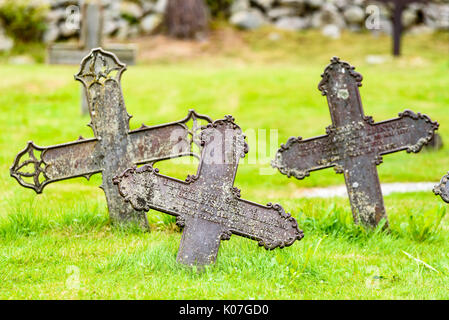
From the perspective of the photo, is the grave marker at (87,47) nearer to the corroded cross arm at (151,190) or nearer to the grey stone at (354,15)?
the corroded cross arm at (151,190)

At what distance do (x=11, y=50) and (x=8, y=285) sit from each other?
59.9 ft

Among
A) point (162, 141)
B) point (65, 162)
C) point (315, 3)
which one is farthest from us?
point (315, 3)

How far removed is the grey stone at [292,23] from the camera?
23266 millimetres

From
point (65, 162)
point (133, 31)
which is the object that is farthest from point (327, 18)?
point (65, 162)

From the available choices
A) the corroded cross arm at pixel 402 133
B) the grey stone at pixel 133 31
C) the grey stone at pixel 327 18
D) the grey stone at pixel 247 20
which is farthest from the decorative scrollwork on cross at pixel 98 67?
the grey stone at pixel 327 18

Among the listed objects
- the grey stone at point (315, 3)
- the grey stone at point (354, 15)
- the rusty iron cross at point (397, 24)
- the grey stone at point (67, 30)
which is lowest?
the rusty iron cross at point (397, 24)

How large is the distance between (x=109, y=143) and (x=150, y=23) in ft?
59.6

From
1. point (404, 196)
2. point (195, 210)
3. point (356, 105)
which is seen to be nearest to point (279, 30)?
point (404, 196)

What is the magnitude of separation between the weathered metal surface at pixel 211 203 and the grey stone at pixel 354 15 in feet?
65.6

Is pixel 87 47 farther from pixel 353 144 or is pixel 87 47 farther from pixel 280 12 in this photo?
pixel 280 12

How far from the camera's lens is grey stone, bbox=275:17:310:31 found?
23.3 meters

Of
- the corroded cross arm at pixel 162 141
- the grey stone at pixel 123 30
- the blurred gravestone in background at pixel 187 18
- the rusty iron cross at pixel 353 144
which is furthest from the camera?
the grey stone at pixel 123 30

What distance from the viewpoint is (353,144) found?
18.9 feet

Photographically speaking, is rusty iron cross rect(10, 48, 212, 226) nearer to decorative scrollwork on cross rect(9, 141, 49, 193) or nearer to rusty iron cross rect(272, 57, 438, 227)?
decorative scrollwork on cross rect(9, 141, 49, 193)
